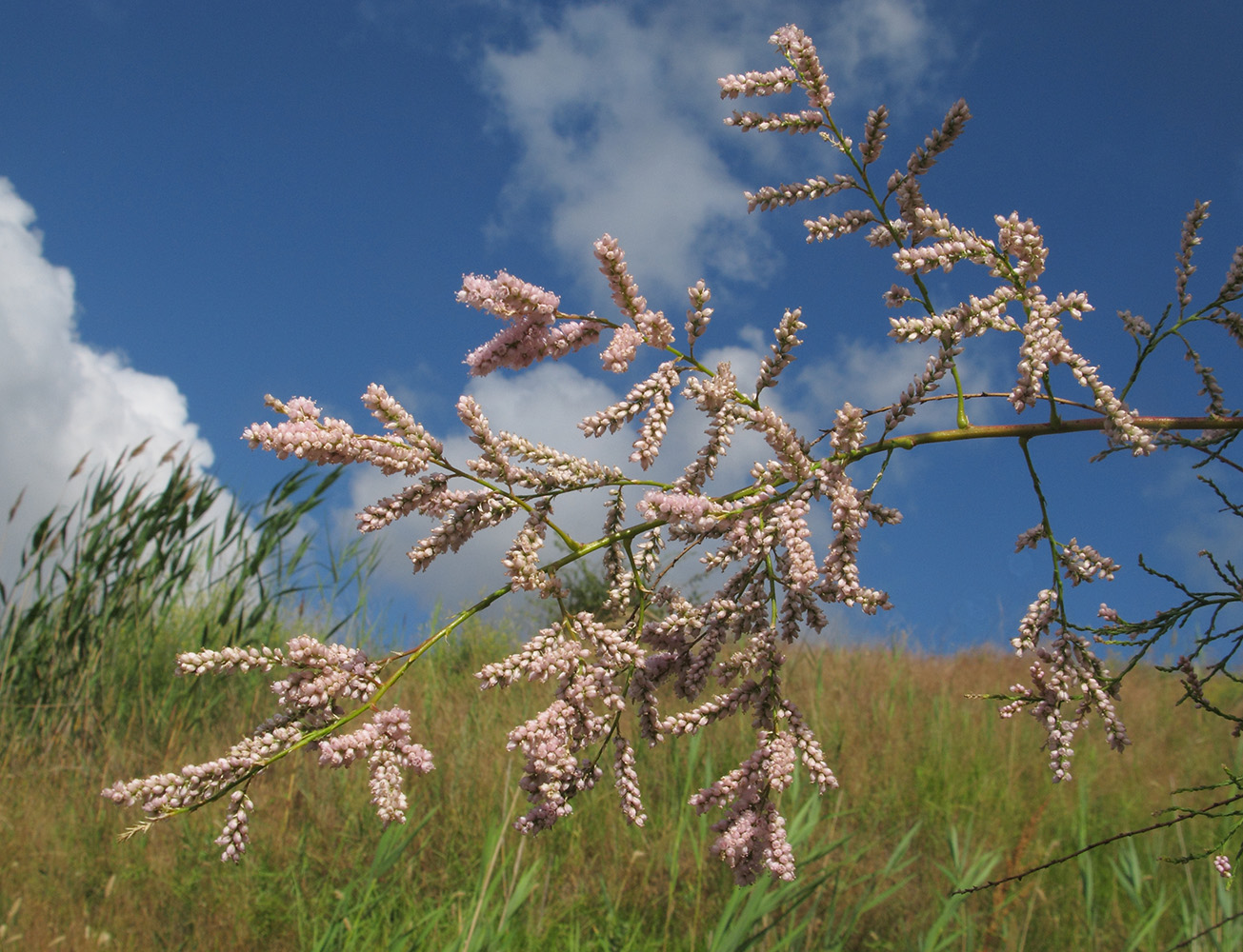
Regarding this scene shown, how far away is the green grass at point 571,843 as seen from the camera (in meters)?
4.01

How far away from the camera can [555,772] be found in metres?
1.35

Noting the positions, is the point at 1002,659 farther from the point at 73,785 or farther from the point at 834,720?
the point at 73,785

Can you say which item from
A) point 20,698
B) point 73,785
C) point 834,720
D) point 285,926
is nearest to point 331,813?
point 285,926

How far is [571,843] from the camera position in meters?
4.89

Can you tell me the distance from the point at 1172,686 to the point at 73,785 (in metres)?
12.1

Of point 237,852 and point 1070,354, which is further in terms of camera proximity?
point 1070,354

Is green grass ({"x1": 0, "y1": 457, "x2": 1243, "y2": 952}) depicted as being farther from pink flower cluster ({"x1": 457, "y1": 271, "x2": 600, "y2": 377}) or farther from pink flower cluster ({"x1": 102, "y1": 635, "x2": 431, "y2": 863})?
pink flower cluster ({"x1": 457, "y1": 271, "x2": 600, "y2": 377})

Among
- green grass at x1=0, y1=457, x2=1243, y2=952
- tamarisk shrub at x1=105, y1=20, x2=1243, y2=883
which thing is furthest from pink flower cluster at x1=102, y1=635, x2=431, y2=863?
green grass at x1=0, y1=457, x2=1243, y2=952

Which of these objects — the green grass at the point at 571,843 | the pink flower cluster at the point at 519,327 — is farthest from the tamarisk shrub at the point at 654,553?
the green grass at the point at 571,843

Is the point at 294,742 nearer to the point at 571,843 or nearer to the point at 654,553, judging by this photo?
the point at 654,553

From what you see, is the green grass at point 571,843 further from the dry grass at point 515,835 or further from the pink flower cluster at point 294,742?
the pink flower cluster at point 294,742

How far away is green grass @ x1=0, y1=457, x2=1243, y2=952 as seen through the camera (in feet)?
13.1

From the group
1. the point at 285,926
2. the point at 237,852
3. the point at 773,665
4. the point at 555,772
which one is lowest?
the point at 285,926

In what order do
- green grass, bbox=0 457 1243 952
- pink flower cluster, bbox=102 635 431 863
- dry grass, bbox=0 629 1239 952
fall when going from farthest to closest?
dry grass, bbox=0 629 1239 952 → green grass, bbox=0 457 1243 952 → pink flower cluster, bbox=102 635 431 863
